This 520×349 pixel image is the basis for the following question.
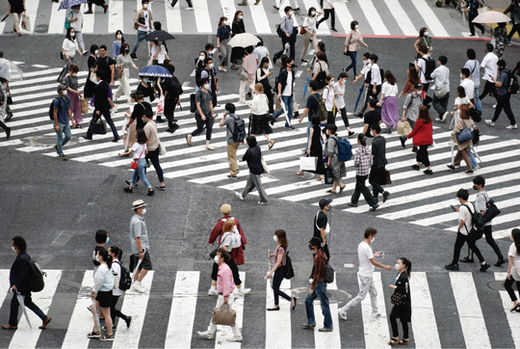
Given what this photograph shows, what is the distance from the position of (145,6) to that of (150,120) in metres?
10.5

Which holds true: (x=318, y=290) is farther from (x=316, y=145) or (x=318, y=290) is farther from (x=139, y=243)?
(x=316, y=145)

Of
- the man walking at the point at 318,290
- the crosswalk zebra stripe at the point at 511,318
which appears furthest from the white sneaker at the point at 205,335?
the crosswalk zebra stripe at the point at 511,318

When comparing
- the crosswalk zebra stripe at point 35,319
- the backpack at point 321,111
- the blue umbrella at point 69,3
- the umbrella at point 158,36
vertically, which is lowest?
the crosswalk zebra stripe at point 35,319

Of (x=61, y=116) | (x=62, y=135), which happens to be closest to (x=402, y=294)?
(x=61, y=116)

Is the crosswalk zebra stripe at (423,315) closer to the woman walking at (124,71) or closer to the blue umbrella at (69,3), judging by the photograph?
the woman walking at (124,71)

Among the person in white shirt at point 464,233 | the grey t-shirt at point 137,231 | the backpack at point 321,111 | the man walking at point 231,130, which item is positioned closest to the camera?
the grey t-shirt at point 137,231

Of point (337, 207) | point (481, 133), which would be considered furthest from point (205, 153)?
point (481, 133)

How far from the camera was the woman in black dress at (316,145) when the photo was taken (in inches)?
866

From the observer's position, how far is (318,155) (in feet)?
72.8

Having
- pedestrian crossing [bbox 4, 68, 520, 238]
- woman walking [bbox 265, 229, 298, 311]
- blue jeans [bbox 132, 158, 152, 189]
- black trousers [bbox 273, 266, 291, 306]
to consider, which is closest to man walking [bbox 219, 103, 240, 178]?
pedestrian crossing [bbox 4, 68, 520, 238]

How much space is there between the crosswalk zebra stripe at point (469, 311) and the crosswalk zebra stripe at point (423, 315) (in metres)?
0.48

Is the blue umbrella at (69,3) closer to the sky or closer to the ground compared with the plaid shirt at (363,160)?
closer to the ground

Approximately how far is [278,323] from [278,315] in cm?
30

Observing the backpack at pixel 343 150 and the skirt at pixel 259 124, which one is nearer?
the backpack at pixel 343 150
